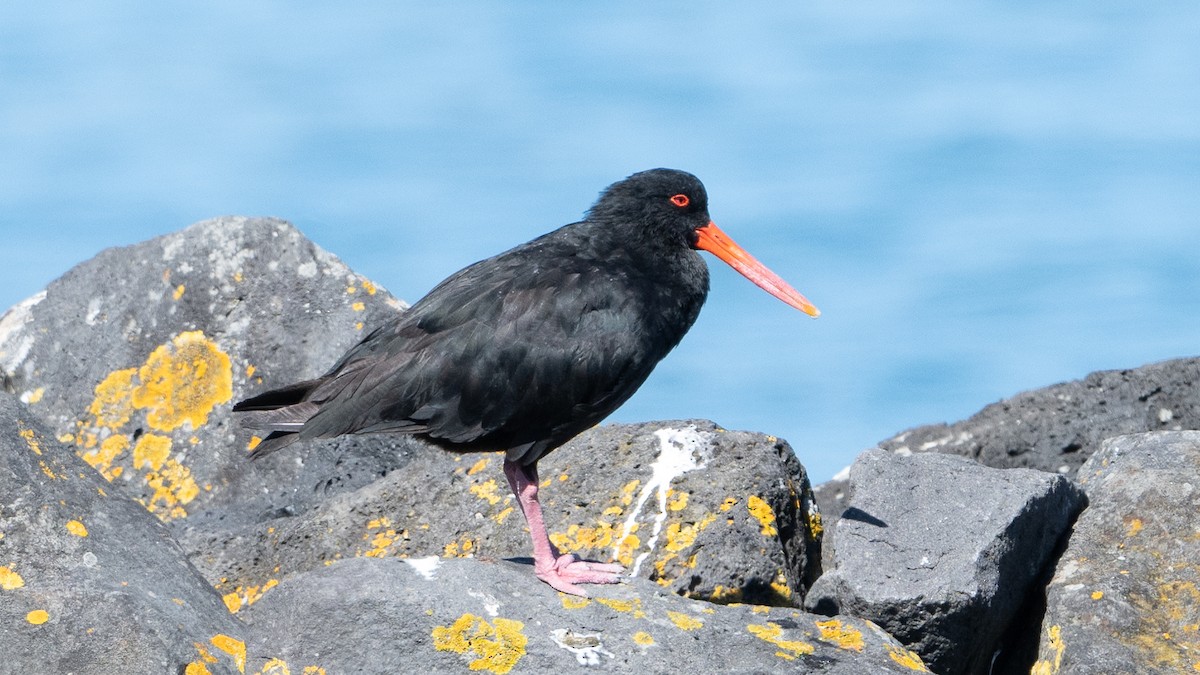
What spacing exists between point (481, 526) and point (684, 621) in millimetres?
1846

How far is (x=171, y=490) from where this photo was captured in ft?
31.3

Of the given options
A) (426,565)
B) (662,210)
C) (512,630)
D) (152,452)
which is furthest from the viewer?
Answer: (152,452)

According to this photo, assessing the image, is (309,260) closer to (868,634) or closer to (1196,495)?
(868,634)

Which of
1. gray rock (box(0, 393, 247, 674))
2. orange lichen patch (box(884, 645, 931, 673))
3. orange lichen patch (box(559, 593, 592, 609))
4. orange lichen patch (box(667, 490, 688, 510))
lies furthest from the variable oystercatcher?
orange lichen patch (box(884, 645, 931, 673))

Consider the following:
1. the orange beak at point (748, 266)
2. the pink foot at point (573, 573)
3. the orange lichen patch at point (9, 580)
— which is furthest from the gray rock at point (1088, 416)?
the orange lichen patch at point (9, 580)

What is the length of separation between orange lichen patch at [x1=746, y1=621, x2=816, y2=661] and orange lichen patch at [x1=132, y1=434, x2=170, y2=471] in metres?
4.74

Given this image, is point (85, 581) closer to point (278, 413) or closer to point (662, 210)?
point (278, 413)

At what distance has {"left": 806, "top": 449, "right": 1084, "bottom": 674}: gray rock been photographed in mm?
7008

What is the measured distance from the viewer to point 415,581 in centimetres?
645

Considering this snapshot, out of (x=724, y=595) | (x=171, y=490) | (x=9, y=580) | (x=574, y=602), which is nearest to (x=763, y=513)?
(x=724, y=595)

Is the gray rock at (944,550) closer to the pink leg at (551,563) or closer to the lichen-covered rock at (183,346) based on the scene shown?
the pink leg at (551,563)

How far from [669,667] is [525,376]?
1.98 meters

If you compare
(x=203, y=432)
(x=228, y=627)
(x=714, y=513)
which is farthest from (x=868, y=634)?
(x=203, y=432)

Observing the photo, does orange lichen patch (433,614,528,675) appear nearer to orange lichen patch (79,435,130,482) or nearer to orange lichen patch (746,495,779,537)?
orange lichen patch (746,495,779,537)
